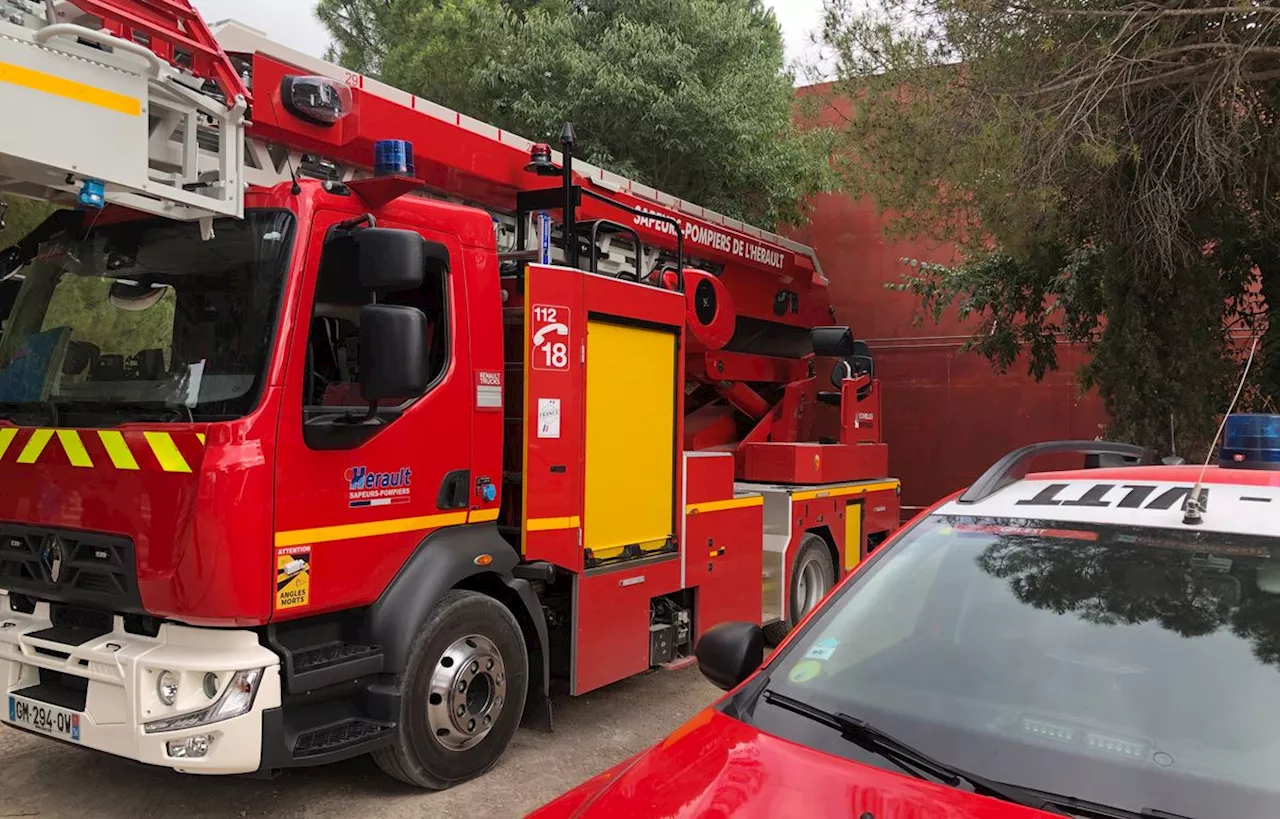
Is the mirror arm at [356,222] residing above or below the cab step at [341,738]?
above

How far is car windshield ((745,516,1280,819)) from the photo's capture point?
195 cm

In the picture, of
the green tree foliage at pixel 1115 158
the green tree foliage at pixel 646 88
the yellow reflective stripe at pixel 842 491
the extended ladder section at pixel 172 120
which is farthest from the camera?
the green tree foliage at pixel 646 88

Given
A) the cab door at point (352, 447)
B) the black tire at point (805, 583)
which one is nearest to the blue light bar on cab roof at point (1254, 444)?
the cab door at point (352, 447)

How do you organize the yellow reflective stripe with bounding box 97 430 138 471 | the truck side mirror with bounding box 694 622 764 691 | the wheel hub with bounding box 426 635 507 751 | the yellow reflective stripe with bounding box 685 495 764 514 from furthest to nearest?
1. the yellow reflective stripe with bounding box 685 495 764 514
2. the wheel hub with bounding box 426 635 507 751
3. the yellow reflective stripe with bounding box 97 430 138 471
4. the truck side mirror with bounding box 694 622 764 691

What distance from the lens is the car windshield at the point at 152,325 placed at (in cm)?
378

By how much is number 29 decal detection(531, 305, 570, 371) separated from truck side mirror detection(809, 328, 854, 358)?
435cm

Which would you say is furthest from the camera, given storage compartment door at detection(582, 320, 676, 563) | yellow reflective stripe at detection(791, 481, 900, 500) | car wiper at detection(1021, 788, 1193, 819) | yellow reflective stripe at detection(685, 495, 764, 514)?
yellow reflective stripe at detection(791, 481, 900, 500)

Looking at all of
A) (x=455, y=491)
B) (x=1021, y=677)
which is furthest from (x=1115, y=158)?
(x=1021, y=677)

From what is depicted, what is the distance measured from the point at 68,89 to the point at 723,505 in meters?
4.37

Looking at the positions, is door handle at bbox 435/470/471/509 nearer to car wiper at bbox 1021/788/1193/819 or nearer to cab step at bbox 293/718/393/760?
cab step at bbox 293/718/393/760

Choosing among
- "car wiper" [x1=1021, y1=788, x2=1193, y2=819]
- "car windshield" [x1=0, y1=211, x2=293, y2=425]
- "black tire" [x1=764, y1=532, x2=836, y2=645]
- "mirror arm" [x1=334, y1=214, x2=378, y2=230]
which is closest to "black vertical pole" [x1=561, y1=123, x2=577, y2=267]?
"mirror arm" [x1=334, y1=214, x2=378, y2=230]

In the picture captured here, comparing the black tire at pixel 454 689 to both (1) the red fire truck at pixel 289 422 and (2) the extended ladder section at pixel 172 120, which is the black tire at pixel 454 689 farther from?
(2) the extended ladder section at pixel 172 120

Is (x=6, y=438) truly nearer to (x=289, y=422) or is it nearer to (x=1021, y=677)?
(x=289, y=422)

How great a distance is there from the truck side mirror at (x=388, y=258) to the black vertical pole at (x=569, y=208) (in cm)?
141
